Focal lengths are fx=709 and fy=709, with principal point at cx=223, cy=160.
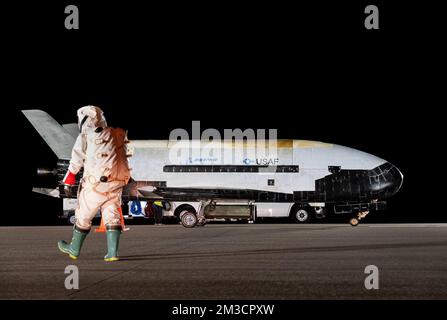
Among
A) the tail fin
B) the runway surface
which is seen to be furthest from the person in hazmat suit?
the tail fin

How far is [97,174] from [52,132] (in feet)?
92.0

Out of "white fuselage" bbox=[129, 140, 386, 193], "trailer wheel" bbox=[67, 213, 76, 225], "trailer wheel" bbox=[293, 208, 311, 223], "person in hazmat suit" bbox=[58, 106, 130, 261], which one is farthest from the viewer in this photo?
"trailer wheel" bbox=[67, 213, 76, 225]

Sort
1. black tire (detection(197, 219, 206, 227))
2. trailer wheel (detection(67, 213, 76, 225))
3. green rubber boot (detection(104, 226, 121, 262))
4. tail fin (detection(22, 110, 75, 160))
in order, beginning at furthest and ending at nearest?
trailer wheel (detection(67, 213, 76, 225)) < tail fin (detection(22, 110, 75, 160)) < black tire (detection(197, 219, 206, 227)) < green rubber boot (detection(104, 226, 121, 262))

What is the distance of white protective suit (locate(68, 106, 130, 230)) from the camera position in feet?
37.2

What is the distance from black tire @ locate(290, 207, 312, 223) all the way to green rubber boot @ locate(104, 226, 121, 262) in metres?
26.5

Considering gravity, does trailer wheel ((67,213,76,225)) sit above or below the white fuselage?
below

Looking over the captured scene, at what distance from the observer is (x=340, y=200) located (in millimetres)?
36188

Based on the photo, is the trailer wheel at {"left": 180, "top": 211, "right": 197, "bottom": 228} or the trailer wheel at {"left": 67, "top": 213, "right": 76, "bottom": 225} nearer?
the trailer wheel at {"left": 180, "top": 211, "right": 197, "bottom": 228}

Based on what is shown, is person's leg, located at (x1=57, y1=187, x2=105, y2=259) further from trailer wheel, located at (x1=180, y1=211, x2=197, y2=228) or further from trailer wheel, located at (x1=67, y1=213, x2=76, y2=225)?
trailer wheel, located at (x1=67, y1=213, x2=76, y2=225)

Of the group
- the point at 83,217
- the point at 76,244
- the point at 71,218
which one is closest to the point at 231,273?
the point at 76,244

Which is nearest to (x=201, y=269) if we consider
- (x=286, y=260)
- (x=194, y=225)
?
(x=286, y=260)

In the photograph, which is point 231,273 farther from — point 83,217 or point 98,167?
point 98,167

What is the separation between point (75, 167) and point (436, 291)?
6.57 meters

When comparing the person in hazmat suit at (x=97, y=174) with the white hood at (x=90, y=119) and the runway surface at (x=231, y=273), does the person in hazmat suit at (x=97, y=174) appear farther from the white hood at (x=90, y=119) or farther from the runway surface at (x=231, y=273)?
the runway surface at (x=231, y=273)
